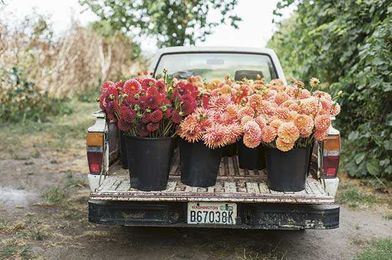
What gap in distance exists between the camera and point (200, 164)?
4.13 metres

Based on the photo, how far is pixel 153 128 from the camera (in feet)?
13.0

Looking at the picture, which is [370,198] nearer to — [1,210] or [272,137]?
[272,137]

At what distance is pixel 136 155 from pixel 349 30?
5200 mm

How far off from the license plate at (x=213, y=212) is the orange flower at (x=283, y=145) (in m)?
0.53

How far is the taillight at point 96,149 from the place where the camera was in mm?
4332

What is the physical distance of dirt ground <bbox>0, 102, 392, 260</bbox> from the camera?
14.8ft

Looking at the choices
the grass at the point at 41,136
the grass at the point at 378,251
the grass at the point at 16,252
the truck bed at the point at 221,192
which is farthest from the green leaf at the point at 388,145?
the grass at the point at 41,136

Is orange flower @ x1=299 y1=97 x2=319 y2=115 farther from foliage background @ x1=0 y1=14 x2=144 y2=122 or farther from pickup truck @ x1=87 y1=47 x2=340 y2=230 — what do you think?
foliage background @ x1=0 y1=14 x2=144 y2=122

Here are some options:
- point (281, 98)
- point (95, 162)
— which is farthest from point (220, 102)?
point (95, 162)

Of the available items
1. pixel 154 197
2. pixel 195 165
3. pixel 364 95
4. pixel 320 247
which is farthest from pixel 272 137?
pixel 364 95

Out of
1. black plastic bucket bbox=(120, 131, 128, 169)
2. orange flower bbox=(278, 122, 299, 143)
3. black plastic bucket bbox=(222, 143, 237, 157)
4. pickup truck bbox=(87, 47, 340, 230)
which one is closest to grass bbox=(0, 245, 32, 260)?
pickup truck bbox=(87, 47, 340, 230)

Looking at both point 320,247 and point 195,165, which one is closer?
point 195,165

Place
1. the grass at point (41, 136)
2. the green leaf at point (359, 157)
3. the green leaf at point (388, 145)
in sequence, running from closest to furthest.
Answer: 1. the green leaf at point (388, 145)
2. the green leaf at point (359, 157)
3. the grass at point (41, 136)

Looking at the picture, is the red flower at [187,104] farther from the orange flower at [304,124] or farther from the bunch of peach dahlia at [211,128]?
the orange flower at [304,124]
